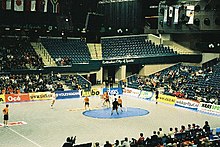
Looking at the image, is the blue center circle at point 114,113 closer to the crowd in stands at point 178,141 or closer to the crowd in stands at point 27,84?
the crowd in stands at point 27,84

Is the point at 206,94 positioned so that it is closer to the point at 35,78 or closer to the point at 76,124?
the point at 76,124

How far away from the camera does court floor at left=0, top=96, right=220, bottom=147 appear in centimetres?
2390

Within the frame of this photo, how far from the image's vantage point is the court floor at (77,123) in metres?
23.9

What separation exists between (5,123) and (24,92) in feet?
41.9

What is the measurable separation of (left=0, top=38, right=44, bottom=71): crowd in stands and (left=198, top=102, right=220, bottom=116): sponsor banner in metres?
20.5

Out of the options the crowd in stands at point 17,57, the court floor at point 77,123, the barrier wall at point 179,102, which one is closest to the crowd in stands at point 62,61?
the crowd in stands at point 17,57

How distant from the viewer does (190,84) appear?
143ft

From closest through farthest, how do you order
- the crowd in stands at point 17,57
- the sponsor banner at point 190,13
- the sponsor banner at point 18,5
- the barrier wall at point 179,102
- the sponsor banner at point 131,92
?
the barrier wall at point 179,102 < the sponsor banner at point 131,92 < the sponsor banner at point 18,5 < the crowd in stands at point 17,57 < the sponsor banner at point 190,13

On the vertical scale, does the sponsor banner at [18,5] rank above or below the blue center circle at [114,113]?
above

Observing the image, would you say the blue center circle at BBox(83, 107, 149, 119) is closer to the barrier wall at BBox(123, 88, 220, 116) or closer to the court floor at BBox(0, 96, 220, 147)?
the court floor at BBox(0, 96, 220, 147)

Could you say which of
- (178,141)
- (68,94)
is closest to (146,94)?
(68,94)

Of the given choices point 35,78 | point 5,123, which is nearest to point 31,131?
point 5,123

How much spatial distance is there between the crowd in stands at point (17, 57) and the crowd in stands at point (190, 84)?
12.5 meters

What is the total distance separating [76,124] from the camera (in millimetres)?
28375
